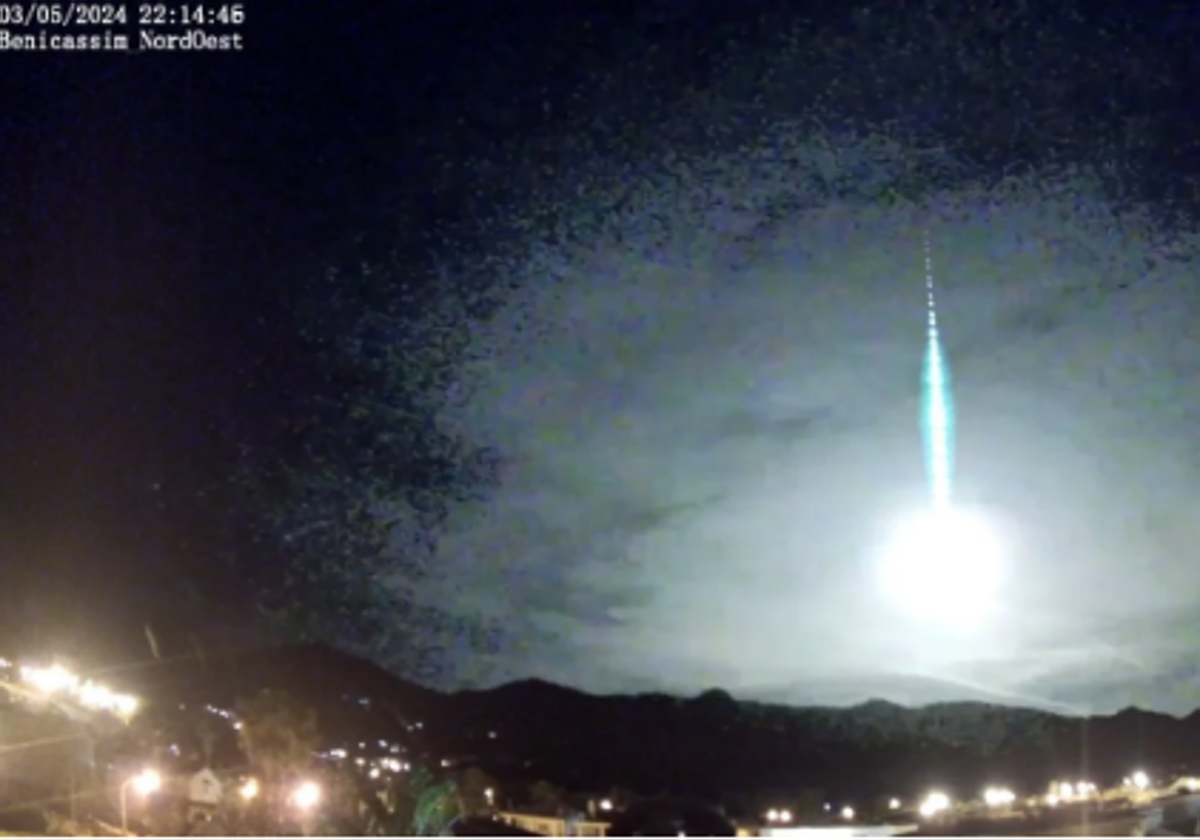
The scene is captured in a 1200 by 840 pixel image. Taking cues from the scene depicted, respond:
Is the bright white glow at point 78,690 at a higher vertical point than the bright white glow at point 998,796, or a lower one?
higher

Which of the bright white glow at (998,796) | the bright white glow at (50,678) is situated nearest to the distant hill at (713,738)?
the bright white glow at (998,796)

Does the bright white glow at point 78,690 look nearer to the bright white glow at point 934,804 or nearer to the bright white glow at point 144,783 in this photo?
the bright white glow at point 144,783

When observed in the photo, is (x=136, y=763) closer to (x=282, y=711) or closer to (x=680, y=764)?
(x=282, y=711)

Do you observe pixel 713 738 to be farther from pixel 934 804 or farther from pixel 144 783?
pixel 144 783

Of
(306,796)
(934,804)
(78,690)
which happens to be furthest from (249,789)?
(934,804)

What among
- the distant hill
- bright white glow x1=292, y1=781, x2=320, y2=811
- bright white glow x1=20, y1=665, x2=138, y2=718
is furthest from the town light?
the distant hill

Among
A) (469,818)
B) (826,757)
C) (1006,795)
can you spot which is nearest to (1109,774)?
(1006,795)
